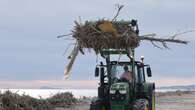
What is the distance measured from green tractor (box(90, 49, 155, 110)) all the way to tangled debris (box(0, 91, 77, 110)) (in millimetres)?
5095

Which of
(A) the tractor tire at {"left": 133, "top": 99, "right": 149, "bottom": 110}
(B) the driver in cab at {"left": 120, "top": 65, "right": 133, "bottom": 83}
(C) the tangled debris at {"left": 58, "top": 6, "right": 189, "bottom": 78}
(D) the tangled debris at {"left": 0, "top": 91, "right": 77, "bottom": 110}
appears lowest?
(A) the tractor tire at {"left": 133, "top": 99, "right": 149, "bottom": 110}

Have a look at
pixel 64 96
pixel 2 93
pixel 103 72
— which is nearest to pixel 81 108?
pixel 64 96

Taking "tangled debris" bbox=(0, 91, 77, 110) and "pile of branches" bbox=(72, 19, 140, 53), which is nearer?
"pile of branches" bbox=(72, 19, 140, 53)

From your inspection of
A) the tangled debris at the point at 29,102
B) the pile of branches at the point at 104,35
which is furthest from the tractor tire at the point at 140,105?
the tangled debris at the point at 29,102

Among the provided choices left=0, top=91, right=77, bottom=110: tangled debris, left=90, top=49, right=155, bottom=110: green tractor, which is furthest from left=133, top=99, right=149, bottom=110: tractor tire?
left=0, top=91, right=77, bottom=110: tangled debris

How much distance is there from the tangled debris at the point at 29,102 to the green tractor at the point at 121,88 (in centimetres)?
509

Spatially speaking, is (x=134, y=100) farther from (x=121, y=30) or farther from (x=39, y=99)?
(x=39, y=99)

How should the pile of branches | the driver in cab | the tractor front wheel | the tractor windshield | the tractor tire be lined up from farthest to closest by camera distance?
the tractor windshield → the driver in cab → the tractor front wheel → the pile of branches → the tractor tire

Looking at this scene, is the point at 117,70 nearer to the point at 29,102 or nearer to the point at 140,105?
the point at 140,105

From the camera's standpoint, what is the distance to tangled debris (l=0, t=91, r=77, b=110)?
23344mm

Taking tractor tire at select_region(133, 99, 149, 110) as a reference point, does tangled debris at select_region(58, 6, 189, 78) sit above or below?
above

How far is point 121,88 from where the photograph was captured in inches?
703

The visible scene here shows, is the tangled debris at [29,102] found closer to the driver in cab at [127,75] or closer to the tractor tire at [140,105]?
the driver in cab at [127,75]

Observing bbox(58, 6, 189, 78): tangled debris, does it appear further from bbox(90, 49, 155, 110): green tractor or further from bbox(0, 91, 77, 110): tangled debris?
bbox(0, 91, 77, 110): tangled debris
